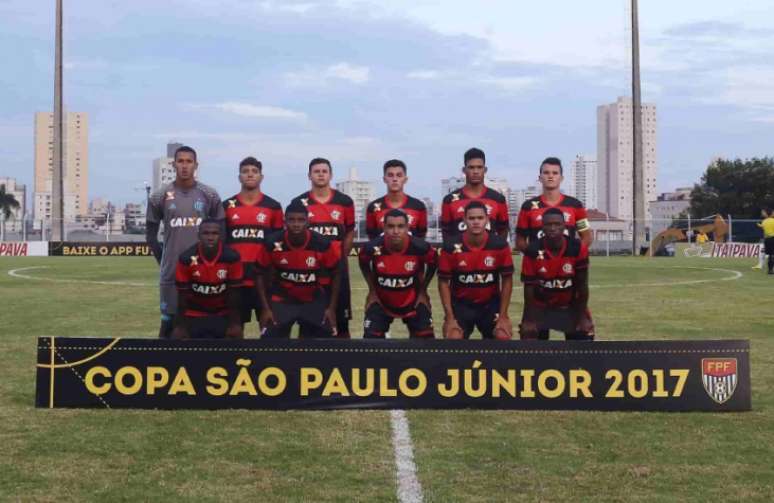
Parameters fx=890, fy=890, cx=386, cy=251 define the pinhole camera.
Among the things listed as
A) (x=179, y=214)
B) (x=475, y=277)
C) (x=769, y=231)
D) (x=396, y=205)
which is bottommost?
(x=475, y=277)

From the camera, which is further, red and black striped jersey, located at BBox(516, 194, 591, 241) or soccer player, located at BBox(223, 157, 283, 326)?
red and black striped jersey, located at BBox(516, 194, 591, 241)

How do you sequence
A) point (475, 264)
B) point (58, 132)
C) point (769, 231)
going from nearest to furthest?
point (475, 264) → point (769, 231) → point (58, 132)

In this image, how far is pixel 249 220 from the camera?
8719 millimetres

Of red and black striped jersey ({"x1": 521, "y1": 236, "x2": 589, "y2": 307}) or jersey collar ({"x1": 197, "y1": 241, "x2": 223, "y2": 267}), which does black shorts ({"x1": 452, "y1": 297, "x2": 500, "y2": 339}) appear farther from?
jersey collar ({"x1": 197, "y1": 241, "x2": 223, "y2": 267})

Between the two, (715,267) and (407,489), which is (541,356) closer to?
(407,489)

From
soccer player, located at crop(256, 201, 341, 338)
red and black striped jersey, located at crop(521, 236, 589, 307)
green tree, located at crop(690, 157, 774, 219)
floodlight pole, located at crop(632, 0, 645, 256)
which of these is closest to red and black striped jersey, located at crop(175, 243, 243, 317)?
soccer player, located at crop(256, 201, 341, 338)

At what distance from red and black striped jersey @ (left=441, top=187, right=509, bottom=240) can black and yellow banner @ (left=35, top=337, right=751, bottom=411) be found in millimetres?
2012

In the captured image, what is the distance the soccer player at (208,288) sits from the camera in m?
7.87

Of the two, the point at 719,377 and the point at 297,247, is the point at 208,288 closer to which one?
the point at 297,247

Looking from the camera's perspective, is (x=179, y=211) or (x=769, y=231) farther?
(x=769, y=231)

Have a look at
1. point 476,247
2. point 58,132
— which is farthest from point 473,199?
point 58,132

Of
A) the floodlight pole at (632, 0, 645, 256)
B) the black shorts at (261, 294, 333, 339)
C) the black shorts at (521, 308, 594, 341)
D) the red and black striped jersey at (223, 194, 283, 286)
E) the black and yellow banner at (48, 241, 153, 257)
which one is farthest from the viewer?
the floodlight pole at (632, 0, 645, 256)

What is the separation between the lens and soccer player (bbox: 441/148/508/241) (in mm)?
8875

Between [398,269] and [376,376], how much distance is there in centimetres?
126
